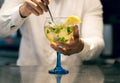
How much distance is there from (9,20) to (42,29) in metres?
0.19

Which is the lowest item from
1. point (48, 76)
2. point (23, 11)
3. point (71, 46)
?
point (48, 76)

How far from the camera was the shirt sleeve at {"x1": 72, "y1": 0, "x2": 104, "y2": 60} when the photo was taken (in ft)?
5.57

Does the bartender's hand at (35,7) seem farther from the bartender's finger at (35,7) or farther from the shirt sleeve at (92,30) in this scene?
the shirt sleeve at (92,30)

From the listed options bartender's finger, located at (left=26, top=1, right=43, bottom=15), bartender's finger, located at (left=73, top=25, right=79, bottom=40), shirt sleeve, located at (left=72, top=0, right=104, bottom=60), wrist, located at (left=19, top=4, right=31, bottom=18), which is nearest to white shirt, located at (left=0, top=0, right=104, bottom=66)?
shirt sleeve, located at (left=72, top=0, right=104, bottom=60)

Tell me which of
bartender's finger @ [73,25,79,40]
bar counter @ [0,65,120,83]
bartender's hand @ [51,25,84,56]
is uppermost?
bartender's finger @ [73,25,79,40]

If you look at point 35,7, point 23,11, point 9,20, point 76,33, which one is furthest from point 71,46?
point 9,20

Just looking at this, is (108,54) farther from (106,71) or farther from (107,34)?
(106,71)

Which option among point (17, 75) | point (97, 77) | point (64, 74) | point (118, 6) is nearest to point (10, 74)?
point (17, 75)

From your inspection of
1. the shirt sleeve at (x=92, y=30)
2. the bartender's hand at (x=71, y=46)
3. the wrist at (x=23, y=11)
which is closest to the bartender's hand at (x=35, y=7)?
the wrist at (x=23, y=11)

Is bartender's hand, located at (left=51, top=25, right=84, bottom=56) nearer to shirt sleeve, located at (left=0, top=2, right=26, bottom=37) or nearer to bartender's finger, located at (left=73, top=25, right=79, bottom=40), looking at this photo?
bartender's finger, located at (left=73, top=25, right=79, bottom=40)

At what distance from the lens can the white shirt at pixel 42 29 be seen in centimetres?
176

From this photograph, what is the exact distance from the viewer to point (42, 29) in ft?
6.03

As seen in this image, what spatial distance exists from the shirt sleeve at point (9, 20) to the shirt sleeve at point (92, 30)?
0.33m

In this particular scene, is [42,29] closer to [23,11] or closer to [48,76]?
[23,11]
